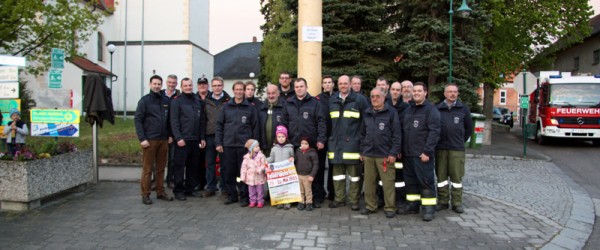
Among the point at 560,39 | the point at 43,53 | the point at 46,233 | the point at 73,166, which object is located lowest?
the point at 46,233

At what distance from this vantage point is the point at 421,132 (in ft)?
21.3

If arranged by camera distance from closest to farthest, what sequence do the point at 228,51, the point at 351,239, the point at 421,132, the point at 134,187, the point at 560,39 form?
the point at 351,239 → the point at 421,132 → the point at 134,187 → the point at 560,39 → the point at 228,51

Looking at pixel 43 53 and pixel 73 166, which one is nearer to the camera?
pixel 73 166

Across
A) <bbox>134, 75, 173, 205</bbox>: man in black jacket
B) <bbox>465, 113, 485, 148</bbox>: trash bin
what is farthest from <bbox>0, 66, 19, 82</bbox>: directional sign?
<bbox>465, 113, 485, 148</bbox>: trash bin

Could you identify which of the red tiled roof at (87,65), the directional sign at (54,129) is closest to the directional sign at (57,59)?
the directional sign at (54,129)

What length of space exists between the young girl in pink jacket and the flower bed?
2916mm

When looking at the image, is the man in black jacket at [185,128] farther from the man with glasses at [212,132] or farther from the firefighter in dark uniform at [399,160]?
the firefighter in dark uniform at [399,160]

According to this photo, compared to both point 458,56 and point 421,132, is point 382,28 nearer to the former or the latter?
point 458,56

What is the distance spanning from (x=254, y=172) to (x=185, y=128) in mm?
1463

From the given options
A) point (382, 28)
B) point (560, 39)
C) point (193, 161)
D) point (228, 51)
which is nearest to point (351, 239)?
point (193, 161)

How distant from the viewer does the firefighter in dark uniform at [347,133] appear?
6.87 m

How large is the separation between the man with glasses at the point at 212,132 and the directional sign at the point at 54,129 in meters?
2.41

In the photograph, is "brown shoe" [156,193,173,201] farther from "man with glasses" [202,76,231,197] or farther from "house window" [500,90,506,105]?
"house window" [500,90,506,105]

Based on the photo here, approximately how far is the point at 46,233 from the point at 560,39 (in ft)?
102
